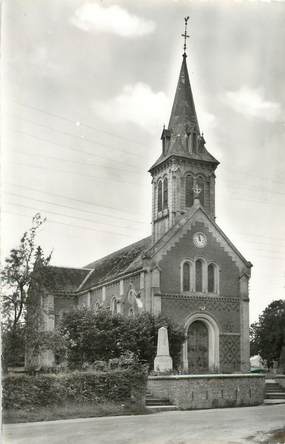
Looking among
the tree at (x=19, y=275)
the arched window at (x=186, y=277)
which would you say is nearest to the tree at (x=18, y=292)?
the tree at (x=19, y=275)

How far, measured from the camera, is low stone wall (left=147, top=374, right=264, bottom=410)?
2489cm

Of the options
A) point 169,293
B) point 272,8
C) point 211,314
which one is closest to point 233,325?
point 211,314

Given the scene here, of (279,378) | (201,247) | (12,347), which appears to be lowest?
(279,378)

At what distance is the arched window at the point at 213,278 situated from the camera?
42.7 metres

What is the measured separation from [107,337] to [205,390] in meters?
8.37

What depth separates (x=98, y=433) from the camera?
53.9ft

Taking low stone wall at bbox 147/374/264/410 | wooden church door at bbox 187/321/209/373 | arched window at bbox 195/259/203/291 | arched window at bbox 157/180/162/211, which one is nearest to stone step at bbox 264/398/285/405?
low stone wall at bbox 147/374/264/410

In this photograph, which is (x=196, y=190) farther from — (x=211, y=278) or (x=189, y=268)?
(x=211, y=278)

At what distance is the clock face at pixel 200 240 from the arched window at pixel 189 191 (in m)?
3.62

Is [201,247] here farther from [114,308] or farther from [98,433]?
[98,433]

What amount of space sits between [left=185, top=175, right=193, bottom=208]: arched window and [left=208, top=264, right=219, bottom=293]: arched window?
549 centimetres

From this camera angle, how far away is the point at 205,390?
25.4m

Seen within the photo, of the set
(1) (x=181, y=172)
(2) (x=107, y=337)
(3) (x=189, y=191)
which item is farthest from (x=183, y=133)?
(2) (x=107, y=337)

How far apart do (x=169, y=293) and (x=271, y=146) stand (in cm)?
2218
